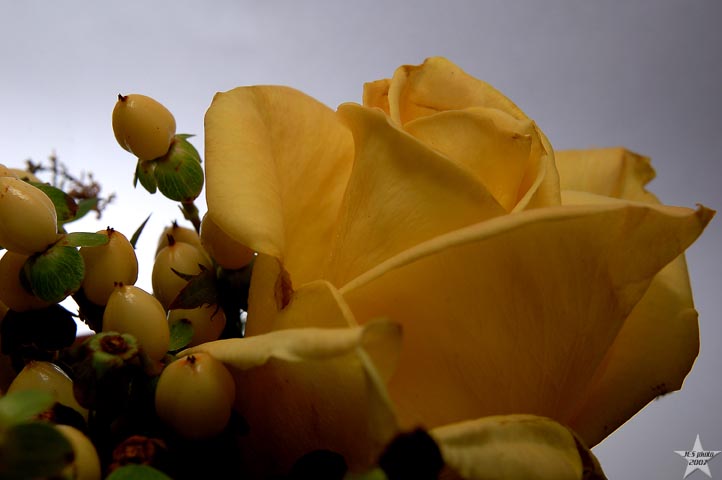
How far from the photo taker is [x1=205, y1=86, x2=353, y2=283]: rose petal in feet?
0.64

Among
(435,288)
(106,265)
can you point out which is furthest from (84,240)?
(435,288)

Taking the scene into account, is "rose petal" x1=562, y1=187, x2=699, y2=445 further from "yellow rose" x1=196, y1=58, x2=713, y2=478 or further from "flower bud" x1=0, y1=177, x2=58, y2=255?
"flower bud" x1=0, y1=177, x2=58, y2=255

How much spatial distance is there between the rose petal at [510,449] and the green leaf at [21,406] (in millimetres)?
82

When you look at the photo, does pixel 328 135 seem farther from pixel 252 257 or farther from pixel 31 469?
pixel 31 469

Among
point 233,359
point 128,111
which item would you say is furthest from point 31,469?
point 128,111

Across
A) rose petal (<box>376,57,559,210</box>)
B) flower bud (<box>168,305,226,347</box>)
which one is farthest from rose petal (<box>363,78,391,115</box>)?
flower bud (<box>168,305,226,347</box>)

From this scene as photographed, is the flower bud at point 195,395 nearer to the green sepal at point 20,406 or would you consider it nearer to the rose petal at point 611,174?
the green sepal at point 20,406

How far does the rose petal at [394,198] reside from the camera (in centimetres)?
19

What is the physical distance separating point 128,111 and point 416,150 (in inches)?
4.4

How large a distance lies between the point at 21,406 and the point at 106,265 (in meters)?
0.10

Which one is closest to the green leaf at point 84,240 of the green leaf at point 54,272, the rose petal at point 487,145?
the green leaf at point 54,272

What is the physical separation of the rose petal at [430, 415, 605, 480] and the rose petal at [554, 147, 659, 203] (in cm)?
16

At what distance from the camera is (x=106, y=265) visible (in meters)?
0.22

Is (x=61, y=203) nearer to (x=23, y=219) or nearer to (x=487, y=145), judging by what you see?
(x=23, y=219)
